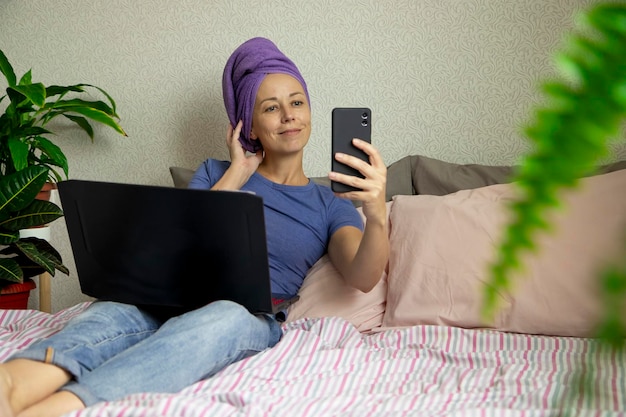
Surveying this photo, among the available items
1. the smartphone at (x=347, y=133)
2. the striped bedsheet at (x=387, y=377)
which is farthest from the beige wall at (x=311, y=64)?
the striped bedsheet at (x=387, y=377)

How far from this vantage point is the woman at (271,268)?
1188 millimetres

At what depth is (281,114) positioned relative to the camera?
1888mm

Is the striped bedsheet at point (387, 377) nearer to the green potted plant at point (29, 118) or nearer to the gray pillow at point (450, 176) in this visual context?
the gray pillow at point (450, 176)

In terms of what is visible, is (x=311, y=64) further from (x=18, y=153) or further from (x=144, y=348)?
(x=144, y=348)

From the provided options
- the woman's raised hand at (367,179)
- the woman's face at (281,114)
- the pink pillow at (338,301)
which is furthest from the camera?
the woman's face at (281,114)

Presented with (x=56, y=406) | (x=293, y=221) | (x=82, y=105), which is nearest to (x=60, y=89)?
(x=82, y=105)

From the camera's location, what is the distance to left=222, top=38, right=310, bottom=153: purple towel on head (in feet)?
6.32

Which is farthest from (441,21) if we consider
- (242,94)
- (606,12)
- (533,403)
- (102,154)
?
(606,12)

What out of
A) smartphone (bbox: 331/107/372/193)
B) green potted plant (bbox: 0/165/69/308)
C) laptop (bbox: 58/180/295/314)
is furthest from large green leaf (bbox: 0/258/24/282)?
smartphone (bbox: 331/107/372/193)

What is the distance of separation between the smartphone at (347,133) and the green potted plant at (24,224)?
1.07 meters

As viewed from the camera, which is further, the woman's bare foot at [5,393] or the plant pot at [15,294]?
the plant pot at [15,294]

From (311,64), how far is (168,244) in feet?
3.72

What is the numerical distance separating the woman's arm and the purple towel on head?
39 centimetres

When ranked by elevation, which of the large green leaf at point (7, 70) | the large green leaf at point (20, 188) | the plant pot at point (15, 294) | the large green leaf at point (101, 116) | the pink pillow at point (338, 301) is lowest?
the plant pot at point (15, 294)
